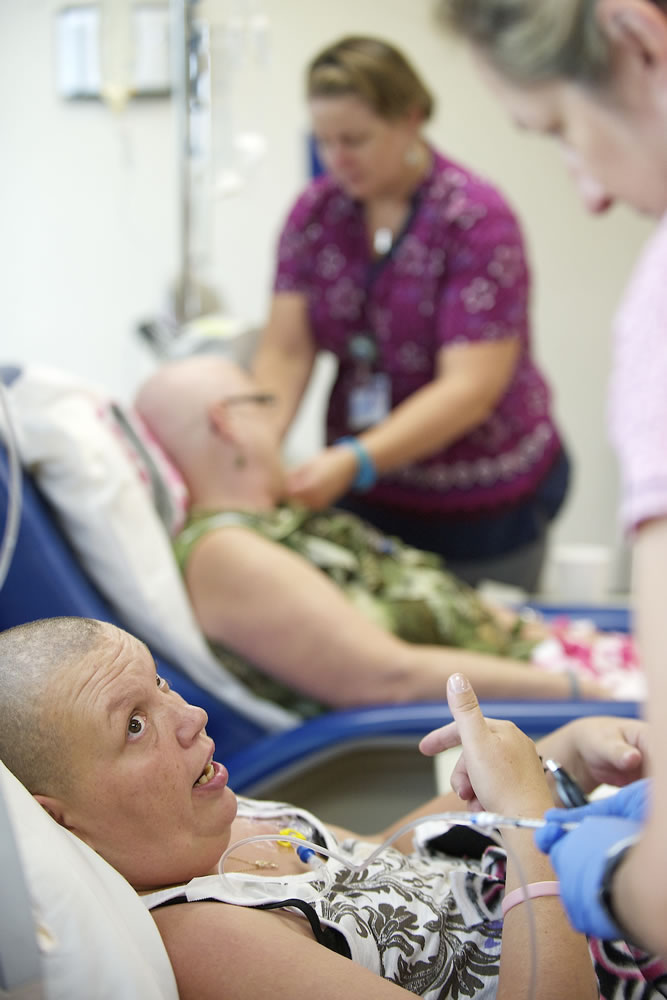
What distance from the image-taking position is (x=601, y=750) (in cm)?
93

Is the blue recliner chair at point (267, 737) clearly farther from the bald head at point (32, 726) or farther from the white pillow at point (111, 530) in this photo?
the bald head at point (32, 726)

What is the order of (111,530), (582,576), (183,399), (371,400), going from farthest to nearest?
(582,576)
(371,400)
(183,399)
(111,530)

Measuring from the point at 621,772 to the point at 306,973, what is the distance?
0.34 meters

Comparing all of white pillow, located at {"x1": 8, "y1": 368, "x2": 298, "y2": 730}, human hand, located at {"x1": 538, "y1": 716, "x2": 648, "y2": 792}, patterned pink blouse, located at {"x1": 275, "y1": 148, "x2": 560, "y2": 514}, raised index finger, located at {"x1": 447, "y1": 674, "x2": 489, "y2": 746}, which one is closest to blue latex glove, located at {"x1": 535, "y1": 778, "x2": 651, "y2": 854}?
raised index finger, located at {"x1": 447, "y1": 674, "x2": 489, "y2": 746}

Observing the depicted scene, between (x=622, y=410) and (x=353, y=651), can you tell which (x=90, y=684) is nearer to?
(x=622, y=410)

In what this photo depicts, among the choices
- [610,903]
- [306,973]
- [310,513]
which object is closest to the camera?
[610,903]

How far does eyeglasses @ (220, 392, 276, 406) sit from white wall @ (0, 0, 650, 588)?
139cm

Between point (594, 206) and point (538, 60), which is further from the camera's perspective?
point (594, 206)

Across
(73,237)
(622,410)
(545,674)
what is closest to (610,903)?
(622,410)

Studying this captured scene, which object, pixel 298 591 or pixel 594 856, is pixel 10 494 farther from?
pixel 594 856

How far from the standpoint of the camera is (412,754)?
1.41 m

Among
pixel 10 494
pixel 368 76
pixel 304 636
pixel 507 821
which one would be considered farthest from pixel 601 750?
pixel 368 76

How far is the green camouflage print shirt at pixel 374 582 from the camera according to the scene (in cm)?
173

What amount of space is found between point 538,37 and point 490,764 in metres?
0.58
